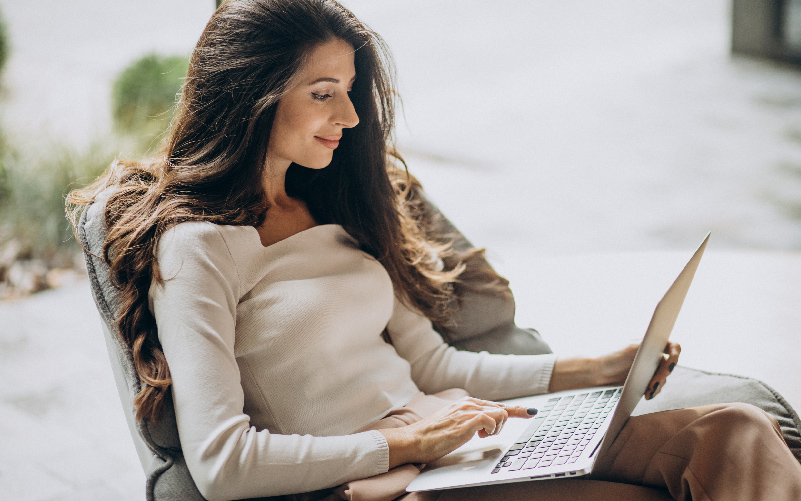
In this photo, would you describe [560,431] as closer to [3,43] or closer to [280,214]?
[280,214]

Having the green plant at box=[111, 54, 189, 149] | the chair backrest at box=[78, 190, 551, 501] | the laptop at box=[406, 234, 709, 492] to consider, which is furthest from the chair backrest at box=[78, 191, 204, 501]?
the green plant at box=[111, 54, 189, 149]

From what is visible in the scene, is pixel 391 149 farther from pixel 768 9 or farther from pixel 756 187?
pixel 768 9

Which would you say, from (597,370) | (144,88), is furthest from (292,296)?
(144,88)

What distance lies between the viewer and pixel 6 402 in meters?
2.73

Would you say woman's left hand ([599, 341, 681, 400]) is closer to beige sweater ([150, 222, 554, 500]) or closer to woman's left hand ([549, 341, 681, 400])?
woman's left hand ([549, 341, 681, 400])

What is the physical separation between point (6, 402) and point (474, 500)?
6.99 ft

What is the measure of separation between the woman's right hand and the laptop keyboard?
0.06 metres

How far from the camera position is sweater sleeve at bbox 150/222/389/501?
45.1 inches

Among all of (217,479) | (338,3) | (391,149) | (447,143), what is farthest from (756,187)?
(217,479)

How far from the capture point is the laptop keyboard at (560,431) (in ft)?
3.99

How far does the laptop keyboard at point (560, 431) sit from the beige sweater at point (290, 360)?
0.12 meters

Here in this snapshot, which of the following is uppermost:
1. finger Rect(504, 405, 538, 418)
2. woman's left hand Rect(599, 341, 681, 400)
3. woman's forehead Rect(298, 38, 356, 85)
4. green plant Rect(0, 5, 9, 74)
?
woman's forehead Rect(298, 38, 356, 85)

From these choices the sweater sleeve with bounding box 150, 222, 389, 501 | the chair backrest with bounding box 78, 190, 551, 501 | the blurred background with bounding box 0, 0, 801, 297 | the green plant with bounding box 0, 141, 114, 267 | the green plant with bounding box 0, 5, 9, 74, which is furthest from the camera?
the green plant with bounding box 0, 5, 9, 74

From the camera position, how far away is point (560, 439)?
1290mm
